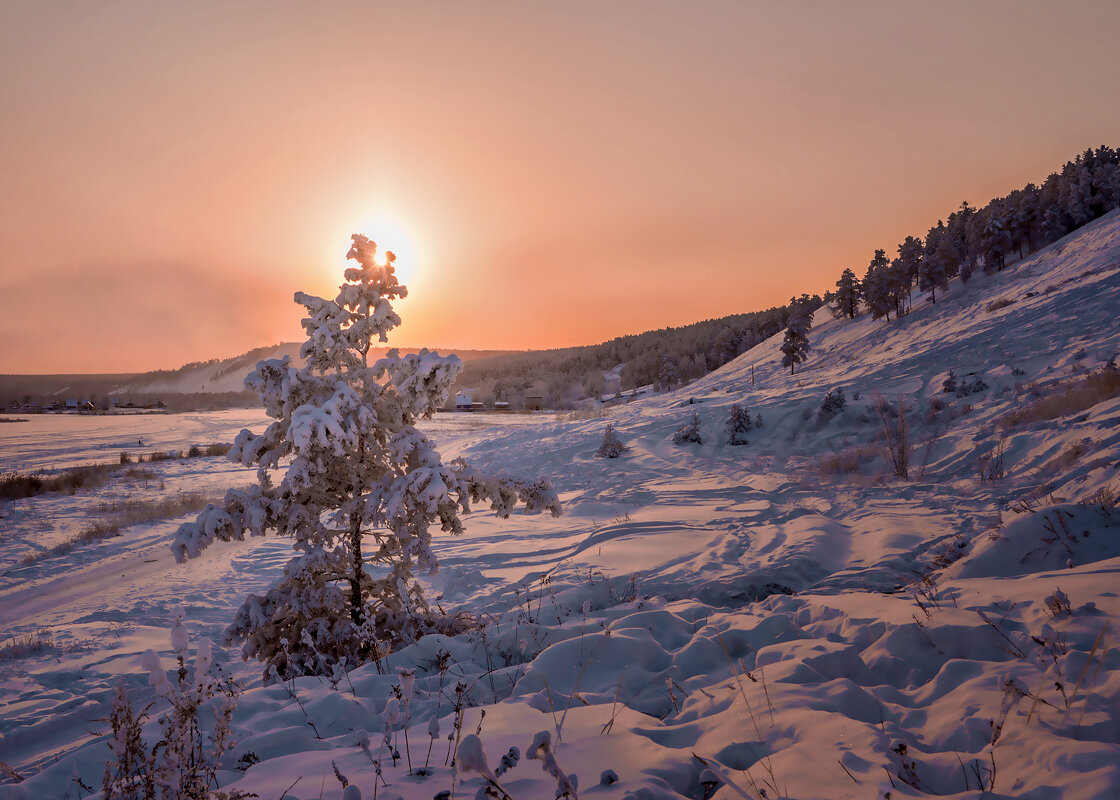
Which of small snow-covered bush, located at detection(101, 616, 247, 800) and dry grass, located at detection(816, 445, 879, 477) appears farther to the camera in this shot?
dry grass, located at detection(816, 445, 879, 477)

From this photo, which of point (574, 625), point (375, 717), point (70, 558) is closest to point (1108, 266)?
point (574, 625)

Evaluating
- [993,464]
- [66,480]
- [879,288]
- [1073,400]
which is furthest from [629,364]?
[993,464]

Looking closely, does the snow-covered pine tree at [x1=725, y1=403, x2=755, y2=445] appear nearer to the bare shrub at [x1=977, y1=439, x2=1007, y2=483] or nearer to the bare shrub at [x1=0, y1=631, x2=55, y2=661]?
the bare shrub at [x1=977, y1=439, x2=1007, y2=483]

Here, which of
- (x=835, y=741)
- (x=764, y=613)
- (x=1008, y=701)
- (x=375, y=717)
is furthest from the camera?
(x=764, y=613)

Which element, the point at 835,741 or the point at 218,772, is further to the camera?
the point at 218,772

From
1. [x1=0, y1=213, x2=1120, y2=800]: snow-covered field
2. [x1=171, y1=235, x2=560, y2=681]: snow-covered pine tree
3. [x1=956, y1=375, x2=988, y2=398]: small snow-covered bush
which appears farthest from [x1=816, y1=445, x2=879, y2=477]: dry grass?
[x1=171, y1=235, x2=560, y2=681]: snow-covered pine tree

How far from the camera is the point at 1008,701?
2387 millimetres

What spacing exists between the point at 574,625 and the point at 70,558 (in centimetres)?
1451

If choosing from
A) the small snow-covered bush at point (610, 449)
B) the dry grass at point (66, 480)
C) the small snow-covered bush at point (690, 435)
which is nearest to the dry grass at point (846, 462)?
the small snow-covered bush at point (690, 435)

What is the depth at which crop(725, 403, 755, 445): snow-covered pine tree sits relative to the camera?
62.7 feet

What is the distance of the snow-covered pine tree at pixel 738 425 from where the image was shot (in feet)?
62.7

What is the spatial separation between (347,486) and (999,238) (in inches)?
2601

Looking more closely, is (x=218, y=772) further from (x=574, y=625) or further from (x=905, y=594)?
(x=905, y=594)

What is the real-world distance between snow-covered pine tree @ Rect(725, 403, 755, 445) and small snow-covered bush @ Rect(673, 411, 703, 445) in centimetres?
114
